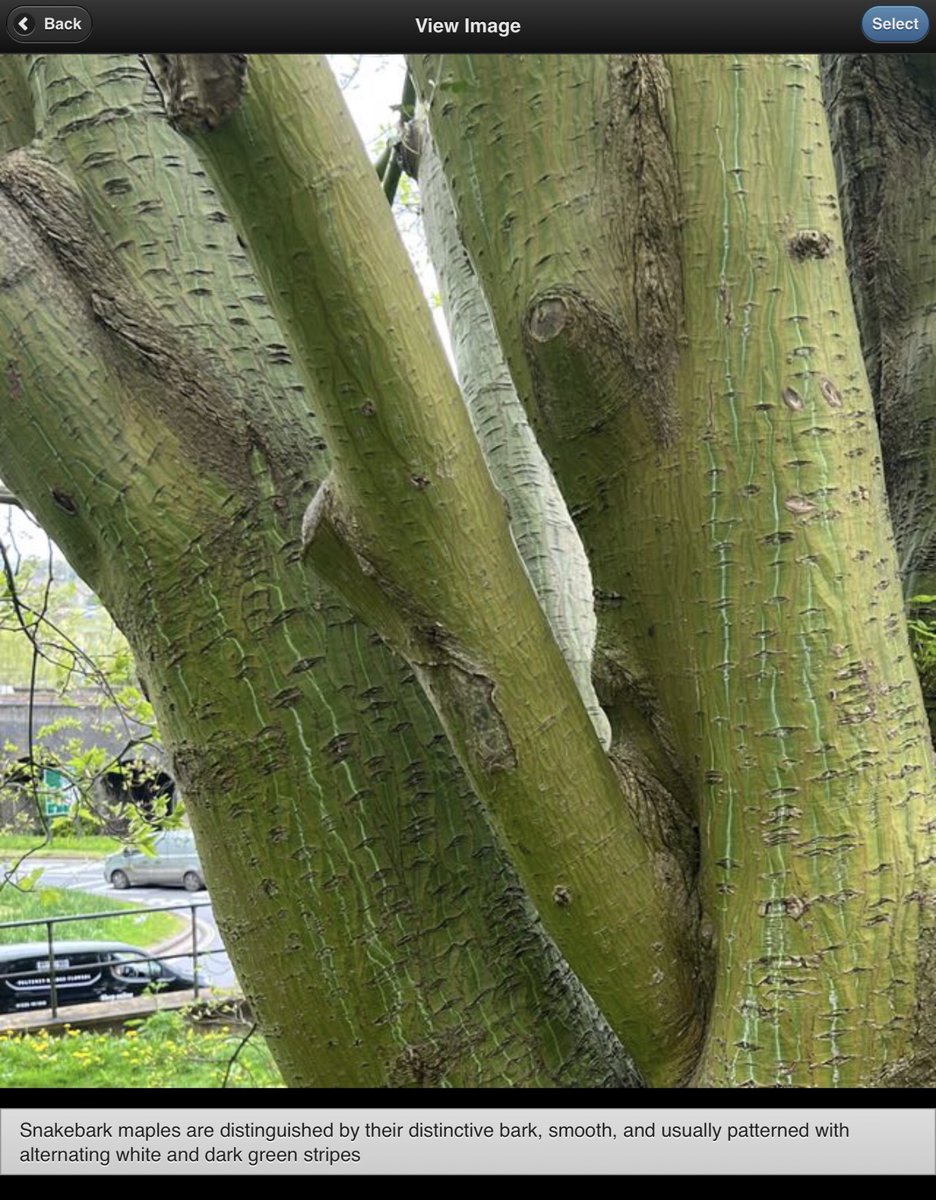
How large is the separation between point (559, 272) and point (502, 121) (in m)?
0.15

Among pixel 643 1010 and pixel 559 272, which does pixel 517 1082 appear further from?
pixel 559 272

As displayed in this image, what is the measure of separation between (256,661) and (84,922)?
18.9 feet

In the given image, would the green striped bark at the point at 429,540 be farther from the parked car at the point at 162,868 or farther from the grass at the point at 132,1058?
the parked car at the point at 162,868

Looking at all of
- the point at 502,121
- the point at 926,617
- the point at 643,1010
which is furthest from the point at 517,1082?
the point at 502,121

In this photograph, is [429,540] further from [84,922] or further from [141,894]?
[141,894]

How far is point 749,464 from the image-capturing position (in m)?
0.96

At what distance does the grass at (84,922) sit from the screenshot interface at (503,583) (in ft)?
14.6

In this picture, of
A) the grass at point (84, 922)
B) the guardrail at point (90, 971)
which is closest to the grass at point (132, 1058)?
the guardrail at point (90, 971)

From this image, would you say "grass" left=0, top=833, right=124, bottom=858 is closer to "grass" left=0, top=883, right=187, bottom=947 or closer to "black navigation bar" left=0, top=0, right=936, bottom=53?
"grass" left=0, top=883, right=187, bottom=947

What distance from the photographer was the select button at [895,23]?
3.15ft

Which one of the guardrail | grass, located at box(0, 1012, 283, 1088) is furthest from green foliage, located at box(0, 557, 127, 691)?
Answer: grass, located at box(0, 1012, 283, 1088)

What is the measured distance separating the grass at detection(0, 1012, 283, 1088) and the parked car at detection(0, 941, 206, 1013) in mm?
271

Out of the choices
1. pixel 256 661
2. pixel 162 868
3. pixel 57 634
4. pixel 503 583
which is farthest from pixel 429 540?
pixel 162 868

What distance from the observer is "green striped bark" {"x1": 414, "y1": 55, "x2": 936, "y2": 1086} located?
36.1 inches
